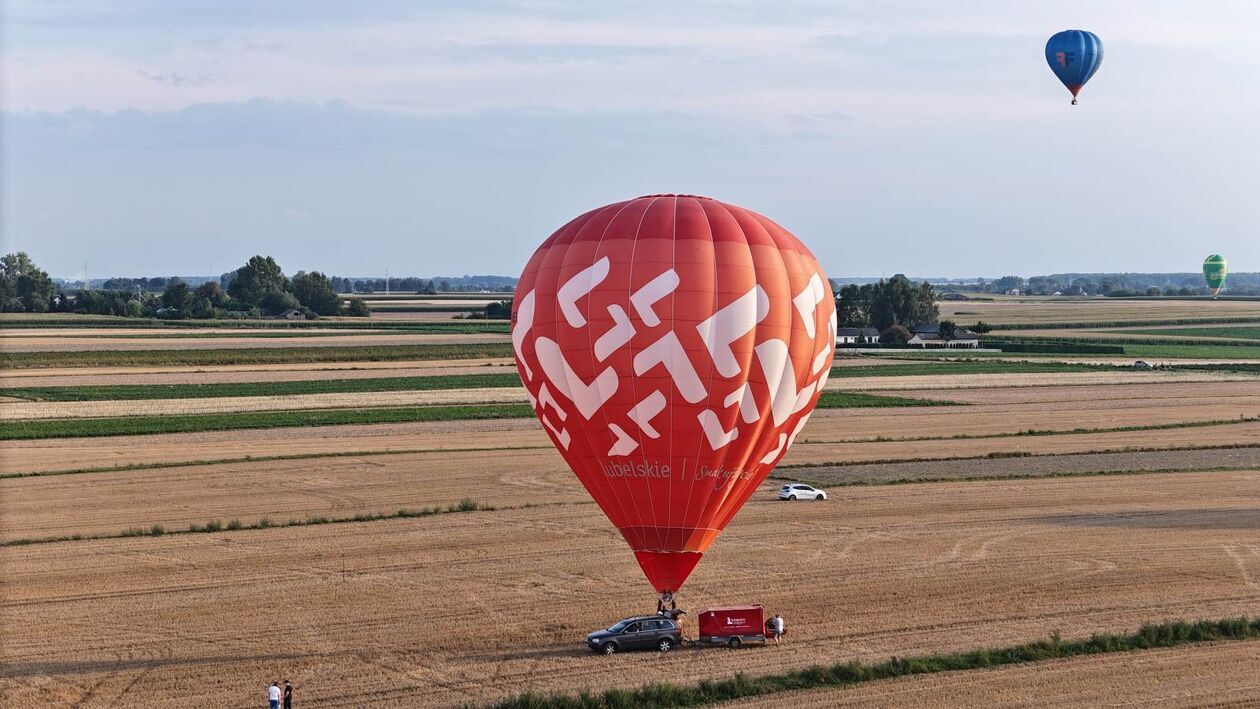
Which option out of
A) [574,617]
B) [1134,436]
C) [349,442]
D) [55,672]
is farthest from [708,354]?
[1134,436]

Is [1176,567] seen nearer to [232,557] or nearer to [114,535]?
[232,557]

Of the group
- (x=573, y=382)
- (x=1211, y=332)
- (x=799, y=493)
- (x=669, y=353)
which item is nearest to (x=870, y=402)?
(x=799, y=493)

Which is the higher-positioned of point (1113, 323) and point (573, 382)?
point (573, 382)

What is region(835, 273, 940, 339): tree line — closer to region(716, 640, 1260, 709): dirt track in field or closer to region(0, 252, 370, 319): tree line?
region(0, 252, 370, 319): tree line

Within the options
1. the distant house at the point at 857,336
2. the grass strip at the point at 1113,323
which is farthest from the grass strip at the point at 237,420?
the grass strip at the point at 1113,323

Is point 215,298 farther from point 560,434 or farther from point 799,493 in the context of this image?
point 560,434
